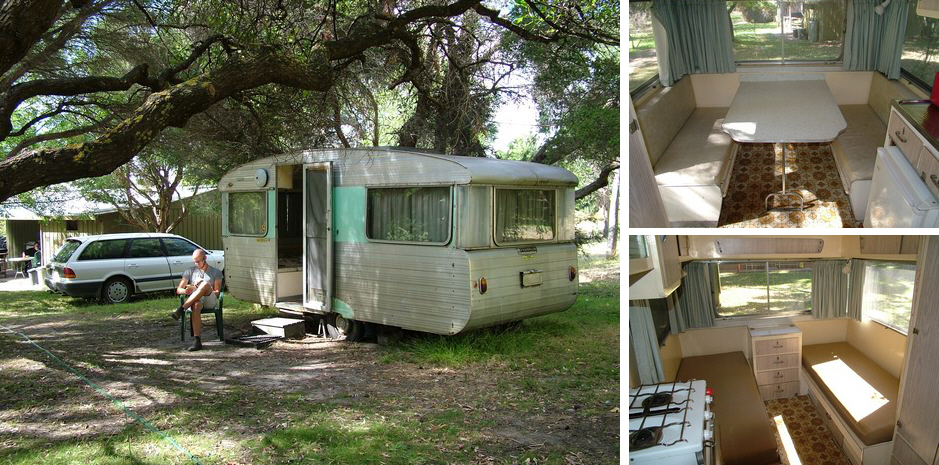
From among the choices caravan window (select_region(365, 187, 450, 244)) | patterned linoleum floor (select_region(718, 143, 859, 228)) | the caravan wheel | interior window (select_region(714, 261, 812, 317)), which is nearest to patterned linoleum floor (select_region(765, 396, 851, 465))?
interior window (select_region(714, 261, 812, 317))

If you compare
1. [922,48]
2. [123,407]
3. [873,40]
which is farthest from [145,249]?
[922,48]

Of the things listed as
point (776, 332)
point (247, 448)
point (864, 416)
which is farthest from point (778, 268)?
point (247, 448)

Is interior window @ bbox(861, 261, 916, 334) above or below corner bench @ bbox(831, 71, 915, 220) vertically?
below

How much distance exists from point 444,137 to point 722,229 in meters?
10.4

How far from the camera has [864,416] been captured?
6.51 ft

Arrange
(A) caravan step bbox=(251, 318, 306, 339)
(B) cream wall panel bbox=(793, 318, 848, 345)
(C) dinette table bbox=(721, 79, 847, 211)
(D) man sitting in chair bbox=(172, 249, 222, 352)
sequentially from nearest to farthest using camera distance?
1. (C) dinette table bbox=(721, 79, 847, 211)
2. (B) cream wall panel bbox=(793, 318, 848, 345)
3. (D) man sitting in chair bbox=(172, 249, 222, 352)
4. (A) caravan step bbox=(251, 318, 306, 339)

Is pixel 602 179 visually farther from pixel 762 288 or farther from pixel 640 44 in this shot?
pixel 640 44

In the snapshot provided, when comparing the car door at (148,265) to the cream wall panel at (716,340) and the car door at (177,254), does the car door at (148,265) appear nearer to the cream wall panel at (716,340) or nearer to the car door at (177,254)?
the car door at (177,254)

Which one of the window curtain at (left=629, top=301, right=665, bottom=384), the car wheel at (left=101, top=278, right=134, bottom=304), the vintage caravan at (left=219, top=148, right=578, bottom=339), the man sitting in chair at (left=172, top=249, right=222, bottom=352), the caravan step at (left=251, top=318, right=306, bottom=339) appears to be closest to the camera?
the window curtain at (left=629, top=301, right=665, bottom=384)

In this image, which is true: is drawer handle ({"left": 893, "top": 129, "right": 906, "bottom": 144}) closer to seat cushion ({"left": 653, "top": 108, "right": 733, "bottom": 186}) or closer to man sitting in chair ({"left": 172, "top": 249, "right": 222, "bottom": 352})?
seat cushion ({"left": 653, "top": 108, "right": 733, "bottom": 186})

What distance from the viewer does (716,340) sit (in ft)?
6.98

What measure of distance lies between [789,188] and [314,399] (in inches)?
199

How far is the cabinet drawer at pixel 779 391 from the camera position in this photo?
7.31 feet

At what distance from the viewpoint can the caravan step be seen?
28.0 ft
